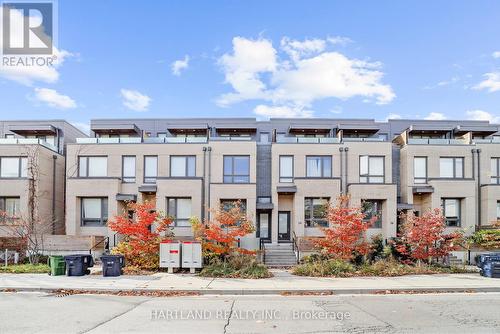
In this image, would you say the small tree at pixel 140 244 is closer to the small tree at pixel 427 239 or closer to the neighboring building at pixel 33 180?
the neighboring building at pixel 33 180

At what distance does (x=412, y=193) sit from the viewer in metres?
24.7

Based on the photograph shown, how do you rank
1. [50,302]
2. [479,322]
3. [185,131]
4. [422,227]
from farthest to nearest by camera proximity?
[185,131] → [422,227] → [50,302] → [479,322]

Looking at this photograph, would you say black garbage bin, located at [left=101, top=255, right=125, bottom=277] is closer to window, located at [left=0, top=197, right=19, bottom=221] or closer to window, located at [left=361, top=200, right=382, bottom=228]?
window, located at [left=0, top=197, right=19, bottom=221]

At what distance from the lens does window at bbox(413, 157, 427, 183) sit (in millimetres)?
25047

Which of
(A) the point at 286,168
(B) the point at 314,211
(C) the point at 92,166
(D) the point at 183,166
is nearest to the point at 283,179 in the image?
(A) the point at 286,168

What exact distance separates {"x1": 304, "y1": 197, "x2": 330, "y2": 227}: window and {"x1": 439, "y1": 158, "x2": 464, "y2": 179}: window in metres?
7.70

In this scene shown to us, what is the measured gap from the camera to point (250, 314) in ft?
30.7

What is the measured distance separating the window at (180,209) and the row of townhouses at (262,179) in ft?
0.20

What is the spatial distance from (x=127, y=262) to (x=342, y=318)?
1177 cm

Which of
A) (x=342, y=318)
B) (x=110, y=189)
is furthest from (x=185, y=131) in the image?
(x=342, y=318)

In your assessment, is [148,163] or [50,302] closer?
[50,302]

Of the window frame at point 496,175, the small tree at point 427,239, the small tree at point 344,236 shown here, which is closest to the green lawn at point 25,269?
the small tree at point 344,236

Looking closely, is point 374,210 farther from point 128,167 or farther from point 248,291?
point 128,167

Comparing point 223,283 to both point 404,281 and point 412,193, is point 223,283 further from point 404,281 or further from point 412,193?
point 412,193
